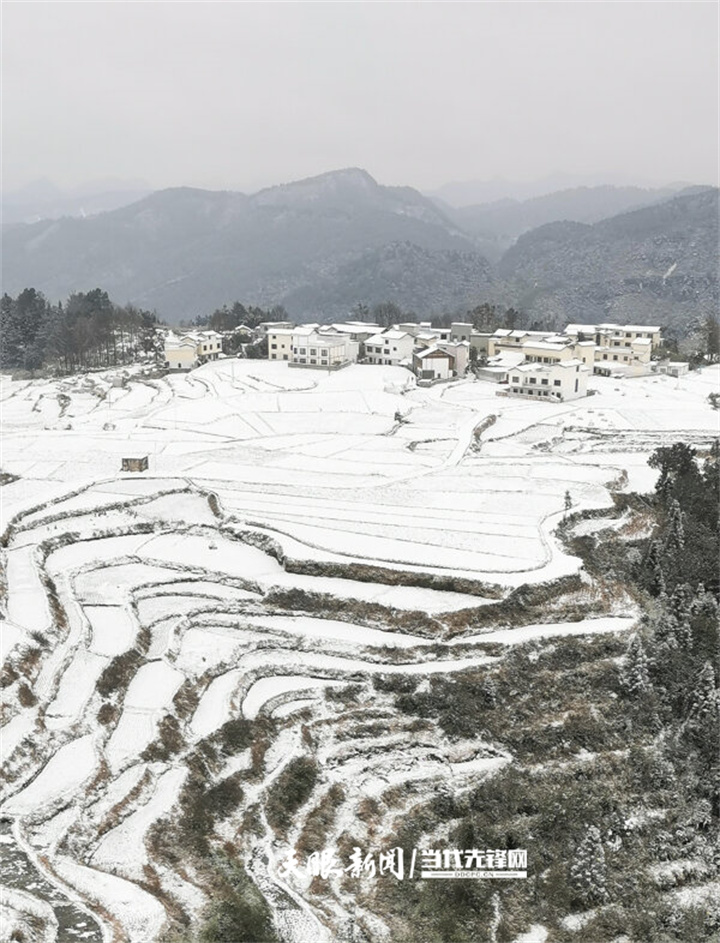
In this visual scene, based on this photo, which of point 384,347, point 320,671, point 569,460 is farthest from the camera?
point 384,347

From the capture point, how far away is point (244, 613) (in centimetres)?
2088

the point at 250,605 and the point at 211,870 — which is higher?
the point at 250,605

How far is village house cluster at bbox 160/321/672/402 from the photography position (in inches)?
2420

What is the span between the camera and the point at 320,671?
18.4 meters

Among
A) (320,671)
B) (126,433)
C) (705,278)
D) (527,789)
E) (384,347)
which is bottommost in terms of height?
(527,789)

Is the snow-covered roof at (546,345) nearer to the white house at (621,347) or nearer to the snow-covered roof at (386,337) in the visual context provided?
the white house at (621,347)

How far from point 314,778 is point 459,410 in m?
35.9

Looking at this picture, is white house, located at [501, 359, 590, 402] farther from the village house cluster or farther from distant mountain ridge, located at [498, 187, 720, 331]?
distant mountain ridge, located at [498, 187, 720, 331]

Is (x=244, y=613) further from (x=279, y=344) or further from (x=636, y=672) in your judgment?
(x=279, y=344)

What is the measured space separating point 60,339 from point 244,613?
5618 cm

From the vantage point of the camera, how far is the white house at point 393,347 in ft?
223

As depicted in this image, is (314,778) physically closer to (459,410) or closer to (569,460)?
(569,460)

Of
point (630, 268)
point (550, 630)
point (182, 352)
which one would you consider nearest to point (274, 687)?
point (550, 630)

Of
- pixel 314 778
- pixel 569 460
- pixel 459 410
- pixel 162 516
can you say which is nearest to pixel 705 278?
pixel 459 410
